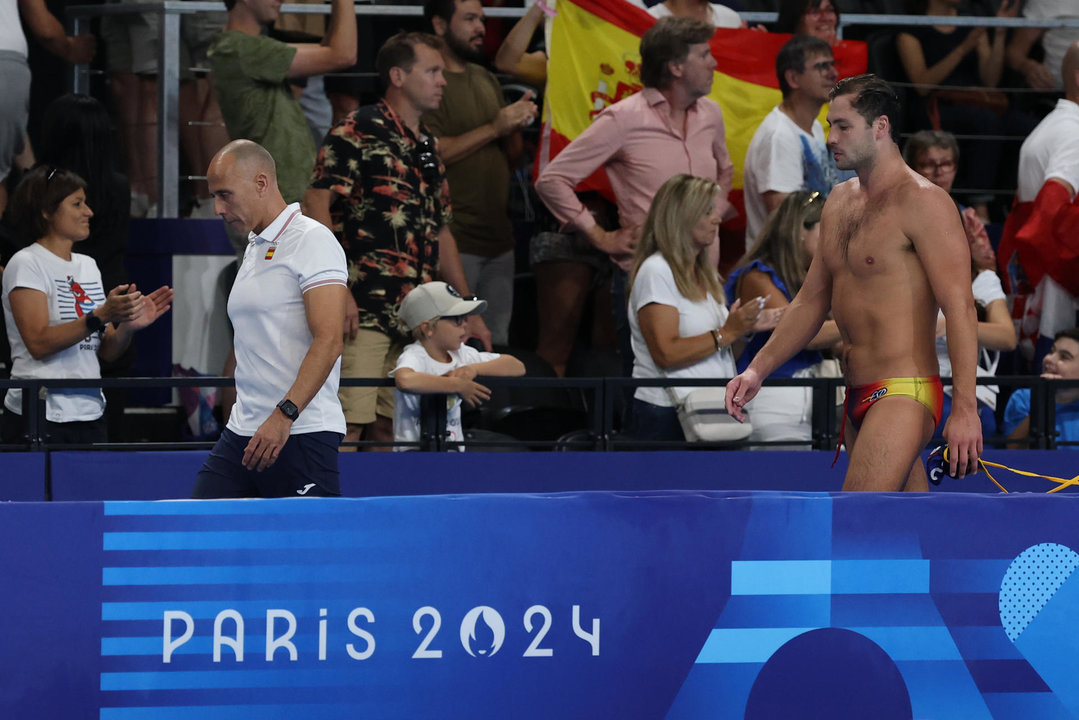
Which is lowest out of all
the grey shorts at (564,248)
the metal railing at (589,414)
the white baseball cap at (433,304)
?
the metal railing at (589,414)

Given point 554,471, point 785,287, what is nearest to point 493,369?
point 554,471

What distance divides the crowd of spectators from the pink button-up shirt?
0.01m

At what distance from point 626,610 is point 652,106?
420 cm

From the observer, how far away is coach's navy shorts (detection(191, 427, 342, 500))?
488cm

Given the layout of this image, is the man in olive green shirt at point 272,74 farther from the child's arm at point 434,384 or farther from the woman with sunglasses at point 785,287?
the woman with sunglasses at point 785,287

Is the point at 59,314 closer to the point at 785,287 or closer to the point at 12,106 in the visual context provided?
the point at 12,106

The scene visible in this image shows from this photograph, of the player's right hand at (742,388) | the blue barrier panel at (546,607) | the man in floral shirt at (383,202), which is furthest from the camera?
the man in floral shirt at (383,202)

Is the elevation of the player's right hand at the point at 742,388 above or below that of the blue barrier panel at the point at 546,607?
above

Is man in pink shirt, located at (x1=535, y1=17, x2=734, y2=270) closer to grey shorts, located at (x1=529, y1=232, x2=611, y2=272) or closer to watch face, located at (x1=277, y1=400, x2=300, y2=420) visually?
grey shorts, located at (x1=529, y1=232, x2=611, y2=272)

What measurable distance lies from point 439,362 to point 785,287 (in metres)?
1.67

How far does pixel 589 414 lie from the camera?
23.6ft

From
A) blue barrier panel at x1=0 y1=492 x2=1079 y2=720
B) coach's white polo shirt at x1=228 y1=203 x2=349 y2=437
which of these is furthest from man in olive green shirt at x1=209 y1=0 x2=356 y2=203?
blue barrier panel at x1=0 y1=492 x2=1079 y2=720

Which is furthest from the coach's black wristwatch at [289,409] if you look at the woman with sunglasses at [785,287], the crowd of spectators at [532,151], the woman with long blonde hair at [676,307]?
the woman with sunglasses at [785,287]

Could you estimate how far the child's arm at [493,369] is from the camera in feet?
21.7
